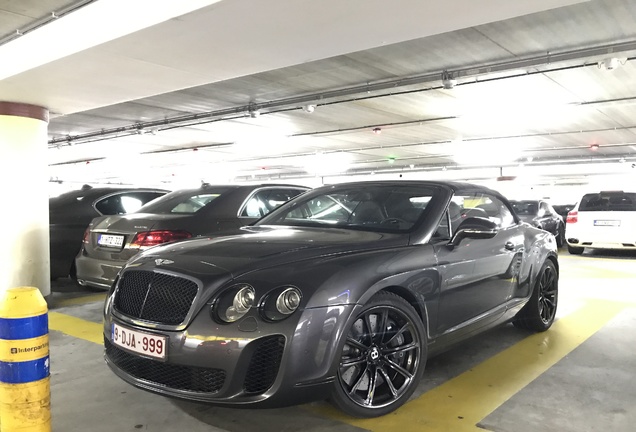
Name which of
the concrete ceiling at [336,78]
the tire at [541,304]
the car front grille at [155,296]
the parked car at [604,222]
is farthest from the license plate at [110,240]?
the parked car at [604,222]

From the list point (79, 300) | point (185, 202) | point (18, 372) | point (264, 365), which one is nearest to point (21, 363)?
point (18, 372)

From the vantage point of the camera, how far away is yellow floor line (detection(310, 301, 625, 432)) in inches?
106

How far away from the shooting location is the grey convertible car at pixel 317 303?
7.51 feet

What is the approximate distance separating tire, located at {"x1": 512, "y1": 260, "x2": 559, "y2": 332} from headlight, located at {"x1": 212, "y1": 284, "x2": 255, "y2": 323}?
2.95m

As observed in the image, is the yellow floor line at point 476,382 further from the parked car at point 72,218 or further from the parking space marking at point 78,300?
the parked car at point 72,218

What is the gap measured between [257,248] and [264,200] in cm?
309

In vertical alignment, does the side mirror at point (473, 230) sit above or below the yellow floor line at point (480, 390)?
above

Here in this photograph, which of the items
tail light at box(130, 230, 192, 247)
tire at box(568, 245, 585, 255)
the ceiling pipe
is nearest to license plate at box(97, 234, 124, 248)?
tail light at box(130, 230, 192, 247)

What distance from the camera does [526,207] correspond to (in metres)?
12.0

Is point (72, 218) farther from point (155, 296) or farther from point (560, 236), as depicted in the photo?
point (560, 236)

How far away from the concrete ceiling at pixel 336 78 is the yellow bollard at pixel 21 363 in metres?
2.59

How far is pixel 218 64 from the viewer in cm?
527

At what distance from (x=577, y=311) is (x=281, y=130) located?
9753mm

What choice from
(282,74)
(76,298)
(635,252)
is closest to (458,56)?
(282,74)
